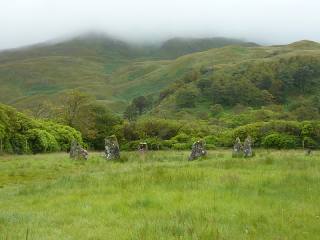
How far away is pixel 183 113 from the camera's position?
6417 inches

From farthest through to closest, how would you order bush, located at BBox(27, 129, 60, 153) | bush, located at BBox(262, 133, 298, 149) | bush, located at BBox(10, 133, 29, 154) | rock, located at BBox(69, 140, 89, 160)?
bush, located at BBox(262, 133, 298, 149), bush, located at BBox(27, 129, 60, 153), bush, located at BBox(10, 133, 29, 154), rock, located at BBox(69, 140, 89, 160)

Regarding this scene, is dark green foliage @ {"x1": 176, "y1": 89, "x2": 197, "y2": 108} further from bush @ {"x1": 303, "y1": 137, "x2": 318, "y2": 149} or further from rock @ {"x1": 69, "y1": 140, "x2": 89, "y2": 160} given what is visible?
rock @ {"x1": 69, "y1": 140, "x2": 89, "y2": 160}

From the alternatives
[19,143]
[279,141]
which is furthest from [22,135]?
[279,141]

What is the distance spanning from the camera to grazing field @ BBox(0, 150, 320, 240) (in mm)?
11469

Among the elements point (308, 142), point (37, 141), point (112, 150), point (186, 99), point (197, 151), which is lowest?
point (186, 99)

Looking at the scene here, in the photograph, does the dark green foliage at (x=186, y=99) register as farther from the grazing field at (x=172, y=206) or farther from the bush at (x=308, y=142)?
the grazing field at (x=172, y=206)

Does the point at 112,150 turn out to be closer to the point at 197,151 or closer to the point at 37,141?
the point at 197,151

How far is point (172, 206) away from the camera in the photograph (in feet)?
47.5

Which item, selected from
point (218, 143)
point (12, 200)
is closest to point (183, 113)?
point (218, 143)

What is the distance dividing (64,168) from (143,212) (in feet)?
60.6

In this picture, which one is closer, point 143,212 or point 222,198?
point 143,212

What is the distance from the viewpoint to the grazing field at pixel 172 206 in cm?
1147

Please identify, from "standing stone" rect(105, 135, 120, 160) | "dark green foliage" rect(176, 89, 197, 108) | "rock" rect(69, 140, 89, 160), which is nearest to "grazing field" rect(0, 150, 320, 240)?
"standing stone" rect(105, 135, 120, 160)

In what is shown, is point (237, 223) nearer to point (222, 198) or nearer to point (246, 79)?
point (222, 198)
